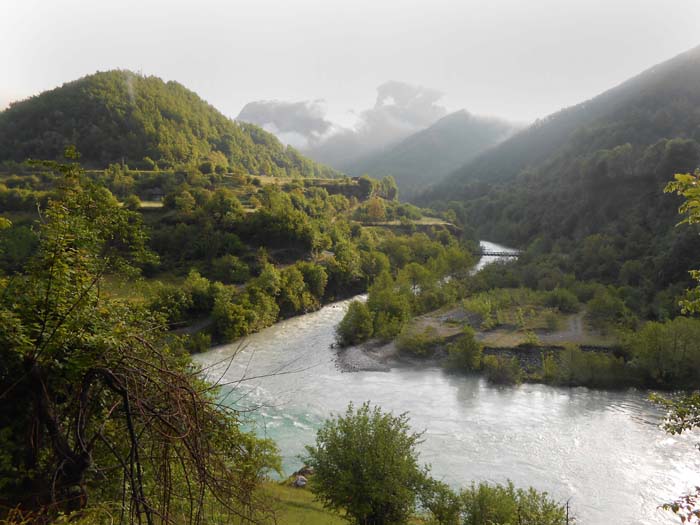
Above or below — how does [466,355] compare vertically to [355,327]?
below

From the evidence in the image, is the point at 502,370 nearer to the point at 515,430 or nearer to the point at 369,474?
the point at 515,430

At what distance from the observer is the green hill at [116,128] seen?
122m

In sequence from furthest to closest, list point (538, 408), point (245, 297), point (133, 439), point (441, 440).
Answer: point (245, 297) < point (538, 408) < point (441, 440) < point (133, 439)

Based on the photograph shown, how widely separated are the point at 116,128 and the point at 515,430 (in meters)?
144

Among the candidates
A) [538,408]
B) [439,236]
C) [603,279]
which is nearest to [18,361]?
[538,408]

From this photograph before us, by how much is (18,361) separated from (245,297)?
4608 centimetres

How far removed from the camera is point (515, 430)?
26672 millimetres

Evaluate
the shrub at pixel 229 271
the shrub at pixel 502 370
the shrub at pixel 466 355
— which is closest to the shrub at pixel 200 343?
the shrub at pixel 229 271

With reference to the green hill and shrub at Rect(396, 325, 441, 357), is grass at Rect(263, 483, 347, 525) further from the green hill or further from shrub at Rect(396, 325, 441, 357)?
the green hill

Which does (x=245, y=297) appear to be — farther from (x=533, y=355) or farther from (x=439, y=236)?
(x=439, y=236)

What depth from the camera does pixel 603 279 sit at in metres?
68.4

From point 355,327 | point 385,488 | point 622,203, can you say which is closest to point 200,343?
point 355,327

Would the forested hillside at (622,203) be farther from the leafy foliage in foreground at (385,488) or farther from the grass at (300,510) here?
the grass at (300,510)

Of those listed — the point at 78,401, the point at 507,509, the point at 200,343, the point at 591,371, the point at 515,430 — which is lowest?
the point at 515,430
